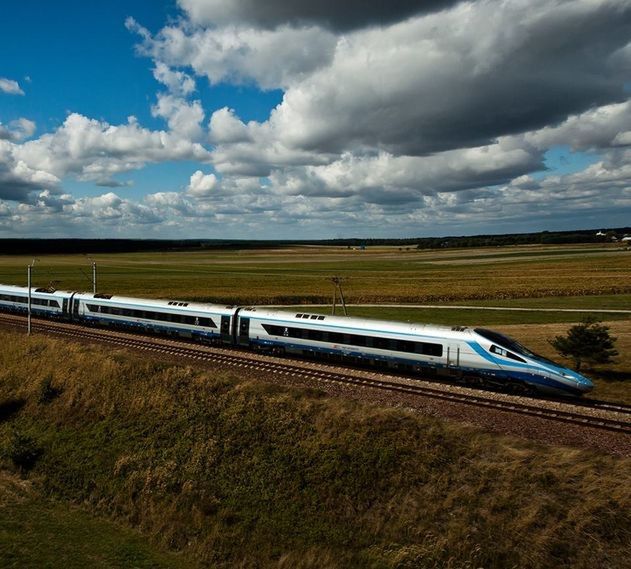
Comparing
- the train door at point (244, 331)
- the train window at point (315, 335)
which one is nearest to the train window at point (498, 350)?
the train window at point (315, 335)

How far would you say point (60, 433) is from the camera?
26531 millimetres

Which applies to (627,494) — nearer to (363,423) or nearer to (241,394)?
(363,423)

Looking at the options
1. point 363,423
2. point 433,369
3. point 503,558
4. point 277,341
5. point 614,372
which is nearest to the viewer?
point 503,558

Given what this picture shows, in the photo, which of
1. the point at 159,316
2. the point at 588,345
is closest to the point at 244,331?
the point at 159,316

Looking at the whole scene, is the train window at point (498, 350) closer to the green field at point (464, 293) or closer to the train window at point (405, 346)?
the train window at point (405, 346)

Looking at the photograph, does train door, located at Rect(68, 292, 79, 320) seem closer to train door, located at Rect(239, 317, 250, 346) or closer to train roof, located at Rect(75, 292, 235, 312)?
train roof, located at Rect(75, 292, 235, 312)

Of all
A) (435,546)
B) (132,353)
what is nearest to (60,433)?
(132,353)

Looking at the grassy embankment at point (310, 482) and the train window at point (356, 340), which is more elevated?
the train window at point (356, 340)

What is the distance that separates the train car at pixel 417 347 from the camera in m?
25.4

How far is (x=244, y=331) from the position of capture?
124 feet

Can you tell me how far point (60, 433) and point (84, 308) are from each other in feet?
89.1

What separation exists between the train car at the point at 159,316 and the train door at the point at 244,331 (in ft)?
3.35

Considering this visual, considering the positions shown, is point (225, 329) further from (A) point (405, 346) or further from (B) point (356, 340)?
(A) point (405, 346)

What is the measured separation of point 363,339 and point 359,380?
3448mm
